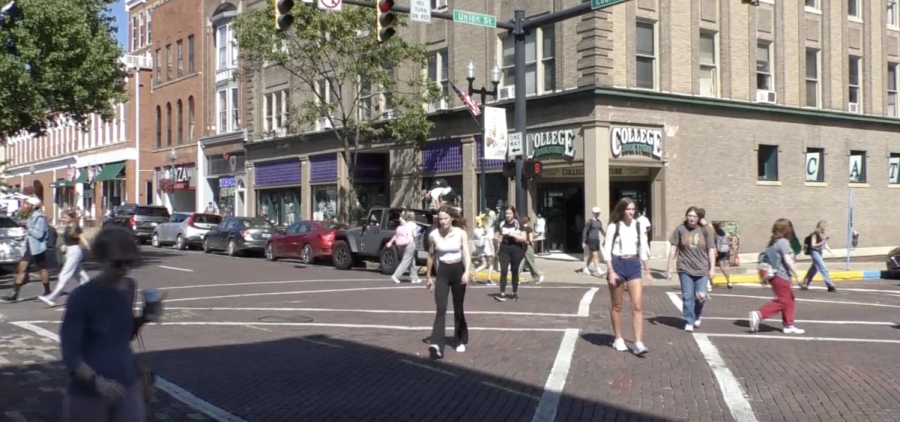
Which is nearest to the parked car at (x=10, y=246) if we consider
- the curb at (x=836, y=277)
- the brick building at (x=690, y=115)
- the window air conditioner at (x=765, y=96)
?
the brick building at (x=690, y=115)

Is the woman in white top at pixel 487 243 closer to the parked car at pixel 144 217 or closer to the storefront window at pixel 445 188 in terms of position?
the storefront window at pixel 445 188

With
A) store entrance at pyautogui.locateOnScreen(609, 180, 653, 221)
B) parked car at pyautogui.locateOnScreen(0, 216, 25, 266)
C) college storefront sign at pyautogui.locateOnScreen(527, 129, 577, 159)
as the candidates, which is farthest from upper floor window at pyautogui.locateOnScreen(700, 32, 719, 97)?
parked car at pyautogui.locateOnScreen(0, 216, 25, 266)

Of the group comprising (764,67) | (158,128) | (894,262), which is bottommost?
(894,262)

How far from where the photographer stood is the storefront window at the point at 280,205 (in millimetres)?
39562

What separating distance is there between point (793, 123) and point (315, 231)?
16.6 meters

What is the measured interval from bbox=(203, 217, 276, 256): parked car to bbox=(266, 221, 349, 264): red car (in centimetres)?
155

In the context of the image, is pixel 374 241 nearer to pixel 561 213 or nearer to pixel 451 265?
pixel 561 213

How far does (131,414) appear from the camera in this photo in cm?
431

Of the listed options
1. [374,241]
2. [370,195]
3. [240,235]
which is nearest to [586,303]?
[374,241]

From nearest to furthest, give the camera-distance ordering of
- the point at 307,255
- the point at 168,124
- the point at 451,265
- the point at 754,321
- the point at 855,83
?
1. the point at 451,265
2. the point at 754,321
3. the point at 307,255
4. the point at 855,83
5. the point at 168,124

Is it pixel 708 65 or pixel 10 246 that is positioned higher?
pixel 708 65

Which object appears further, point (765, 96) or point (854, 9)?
point (854, 9)

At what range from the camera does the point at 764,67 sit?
29078 mm

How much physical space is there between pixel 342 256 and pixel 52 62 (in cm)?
893
